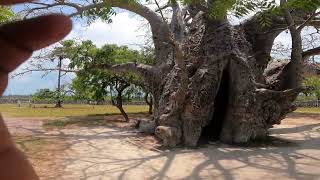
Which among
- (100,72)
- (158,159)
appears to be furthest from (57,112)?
(158,159)

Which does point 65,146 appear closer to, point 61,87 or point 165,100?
point 165,100

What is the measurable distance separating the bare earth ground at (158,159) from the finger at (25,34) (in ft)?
22.9

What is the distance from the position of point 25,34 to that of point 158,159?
28.4 ft

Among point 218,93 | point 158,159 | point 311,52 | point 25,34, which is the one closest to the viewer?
point 25,34

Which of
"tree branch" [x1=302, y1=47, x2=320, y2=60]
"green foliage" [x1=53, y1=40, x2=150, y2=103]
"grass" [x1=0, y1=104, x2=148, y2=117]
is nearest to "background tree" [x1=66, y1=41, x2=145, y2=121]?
"green foliage" [x1=53, y1=40, x2=150, y2=103]

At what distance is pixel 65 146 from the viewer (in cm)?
1108

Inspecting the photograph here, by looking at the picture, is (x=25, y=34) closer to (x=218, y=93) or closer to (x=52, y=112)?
(x=218, y=93)

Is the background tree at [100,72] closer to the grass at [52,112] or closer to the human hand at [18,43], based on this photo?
the grass at [52,112]

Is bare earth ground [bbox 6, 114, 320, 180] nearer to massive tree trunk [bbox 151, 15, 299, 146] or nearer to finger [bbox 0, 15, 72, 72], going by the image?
massive tree trunk [bbox 151, 15, 299, 146]

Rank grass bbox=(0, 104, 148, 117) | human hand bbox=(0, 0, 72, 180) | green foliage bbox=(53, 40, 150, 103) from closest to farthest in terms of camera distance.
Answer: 1. human hand bbox=(0, 0, 72, 180)
2. green foliage bbox=(53, 40, 150, 103)
3. grass bbox=(0, 104, 148, 117)

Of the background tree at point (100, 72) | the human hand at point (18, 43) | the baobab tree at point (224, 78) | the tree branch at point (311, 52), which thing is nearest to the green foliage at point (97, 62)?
the background tree at point (100, 72)

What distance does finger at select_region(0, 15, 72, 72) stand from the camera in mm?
914

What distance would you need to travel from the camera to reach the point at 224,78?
510 inches

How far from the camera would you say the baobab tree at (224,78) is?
1156 cm
